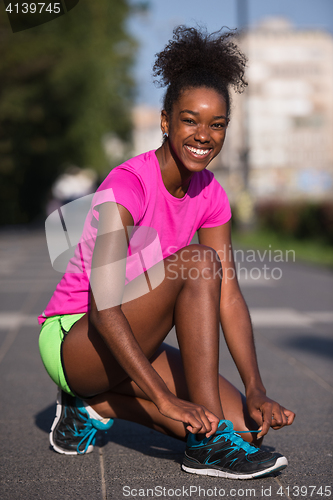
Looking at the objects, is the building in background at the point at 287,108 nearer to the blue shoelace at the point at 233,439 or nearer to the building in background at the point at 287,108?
the building in background at the point at 287,108

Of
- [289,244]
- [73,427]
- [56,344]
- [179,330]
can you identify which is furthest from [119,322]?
[289,244]

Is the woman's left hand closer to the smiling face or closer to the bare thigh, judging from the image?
the bare thigh

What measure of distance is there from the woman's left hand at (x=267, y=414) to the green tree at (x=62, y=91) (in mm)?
19140

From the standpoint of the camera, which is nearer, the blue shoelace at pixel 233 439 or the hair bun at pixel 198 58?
the blue shoelace at pixel 233 439

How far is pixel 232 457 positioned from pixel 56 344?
0.77 m

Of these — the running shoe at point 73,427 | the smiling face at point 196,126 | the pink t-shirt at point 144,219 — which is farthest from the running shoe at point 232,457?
the smiling face at point 196,126

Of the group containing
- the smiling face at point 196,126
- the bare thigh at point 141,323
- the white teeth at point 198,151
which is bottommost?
the bare thigh at point 141,323

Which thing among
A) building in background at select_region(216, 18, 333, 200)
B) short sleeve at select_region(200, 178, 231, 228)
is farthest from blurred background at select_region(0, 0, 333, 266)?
building in background at select_region(216, 18, 333, 200)

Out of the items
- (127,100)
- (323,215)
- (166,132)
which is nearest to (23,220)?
(127,100)

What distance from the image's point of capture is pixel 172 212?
7.82ft

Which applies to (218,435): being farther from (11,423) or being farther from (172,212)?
(11,423)

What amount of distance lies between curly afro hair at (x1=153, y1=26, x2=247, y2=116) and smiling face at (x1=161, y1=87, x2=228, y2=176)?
0.12 feet

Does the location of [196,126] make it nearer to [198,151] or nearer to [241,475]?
[198,151]

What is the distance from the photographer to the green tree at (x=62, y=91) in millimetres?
21047
